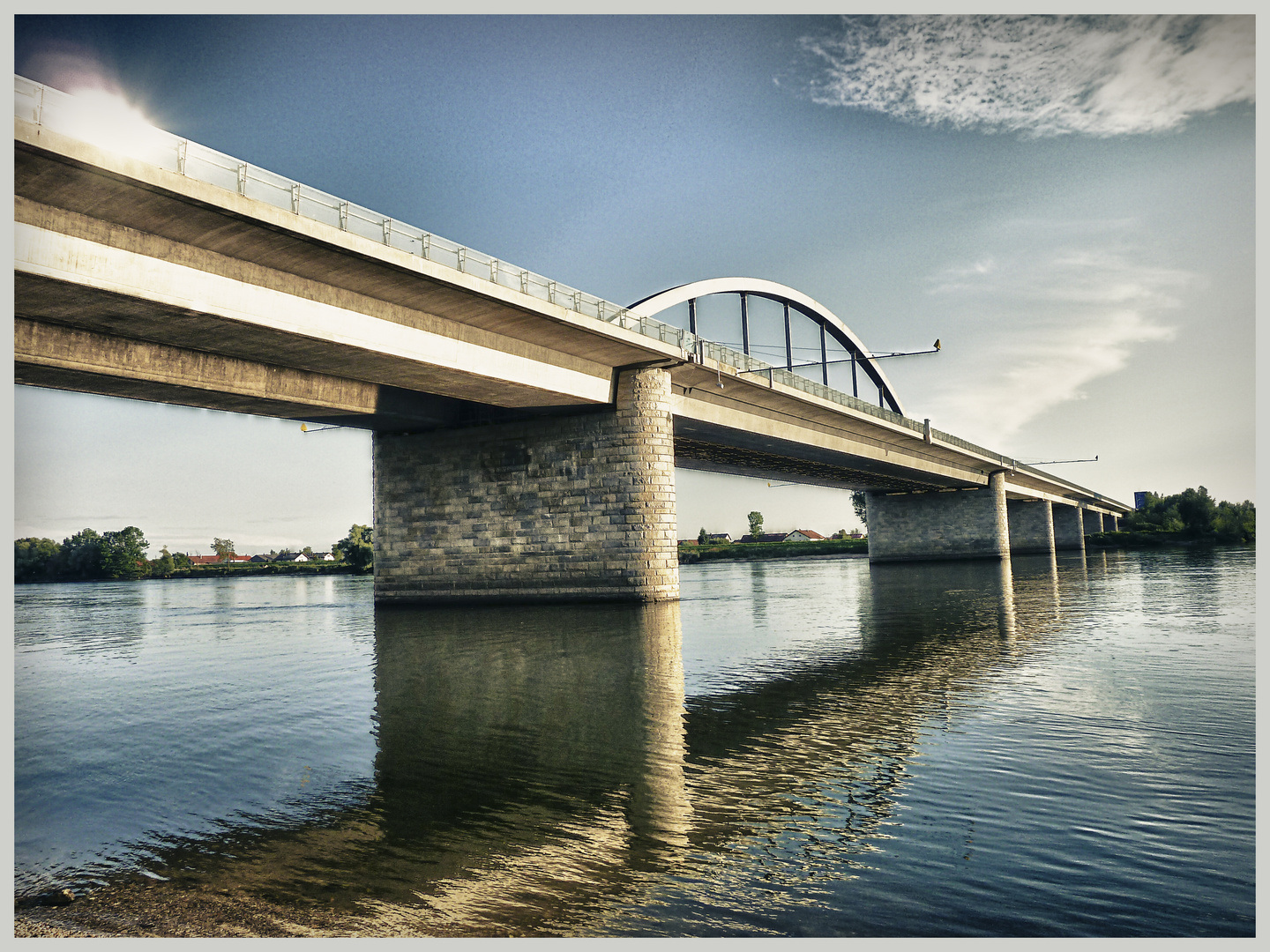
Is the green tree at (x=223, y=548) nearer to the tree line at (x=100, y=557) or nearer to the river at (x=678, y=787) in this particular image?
the tree line at (x=100, y=557)

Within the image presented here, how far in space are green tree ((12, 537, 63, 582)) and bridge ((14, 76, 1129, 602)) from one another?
8299 centimetres

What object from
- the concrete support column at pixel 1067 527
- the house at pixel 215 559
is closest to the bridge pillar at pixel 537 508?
the concrete support column at pixel 1067 527

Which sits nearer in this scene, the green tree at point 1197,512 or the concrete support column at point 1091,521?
the green tree at point 1197,512

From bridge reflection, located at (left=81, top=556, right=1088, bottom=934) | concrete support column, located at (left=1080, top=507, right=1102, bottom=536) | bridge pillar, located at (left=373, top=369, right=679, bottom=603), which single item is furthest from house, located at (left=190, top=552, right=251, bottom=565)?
bridge reflection, located at (left=81, top=556, right=1088, bottom=934)

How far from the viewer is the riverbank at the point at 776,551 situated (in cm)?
12712

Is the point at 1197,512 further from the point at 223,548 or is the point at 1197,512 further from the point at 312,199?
the point at 223,548

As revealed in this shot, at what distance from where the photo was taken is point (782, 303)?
6188 cm

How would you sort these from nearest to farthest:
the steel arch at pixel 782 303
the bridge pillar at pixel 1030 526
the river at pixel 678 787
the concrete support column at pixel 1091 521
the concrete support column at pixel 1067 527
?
the river at pixel 678 787
the steel arch at pixel 782 303
the bridge pillar at pixel 1030 526
the concrete support column at pixel 1067 527
the concrete support column at pixel 1091 521

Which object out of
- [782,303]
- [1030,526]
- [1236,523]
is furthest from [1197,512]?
[782,303]

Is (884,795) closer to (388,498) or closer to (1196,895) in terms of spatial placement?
(1196,895)

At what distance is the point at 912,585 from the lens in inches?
1657

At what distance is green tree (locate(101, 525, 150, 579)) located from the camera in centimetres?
10719

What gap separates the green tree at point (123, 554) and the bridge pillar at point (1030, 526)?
376 feet

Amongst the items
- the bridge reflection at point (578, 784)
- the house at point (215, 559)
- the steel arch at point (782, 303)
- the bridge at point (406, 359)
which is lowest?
the bridge reflection at point (578, 784)
